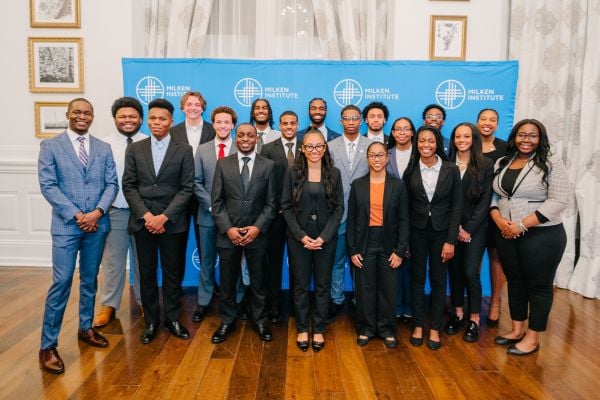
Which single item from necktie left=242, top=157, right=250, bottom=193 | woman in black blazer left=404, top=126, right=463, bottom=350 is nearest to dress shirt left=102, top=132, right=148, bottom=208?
necktie left=242, top=157, right=250, bottom=193

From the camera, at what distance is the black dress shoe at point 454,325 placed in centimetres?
350

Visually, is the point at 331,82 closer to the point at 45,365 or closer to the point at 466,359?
the point at 466,359

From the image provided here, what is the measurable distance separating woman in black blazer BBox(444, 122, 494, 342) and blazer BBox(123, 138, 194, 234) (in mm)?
2041

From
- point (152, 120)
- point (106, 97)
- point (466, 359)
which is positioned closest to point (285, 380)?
point (466, 359)

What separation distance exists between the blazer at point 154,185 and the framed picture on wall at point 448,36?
338 cm

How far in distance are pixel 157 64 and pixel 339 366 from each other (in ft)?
10.9

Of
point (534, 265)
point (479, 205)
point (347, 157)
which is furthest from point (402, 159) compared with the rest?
point (534, 265)

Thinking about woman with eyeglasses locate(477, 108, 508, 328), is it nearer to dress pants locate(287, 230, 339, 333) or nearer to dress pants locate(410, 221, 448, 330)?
dress pants locate(410, 221, 448, 330)

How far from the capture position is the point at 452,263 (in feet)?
11.4

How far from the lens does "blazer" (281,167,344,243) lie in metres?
3.18

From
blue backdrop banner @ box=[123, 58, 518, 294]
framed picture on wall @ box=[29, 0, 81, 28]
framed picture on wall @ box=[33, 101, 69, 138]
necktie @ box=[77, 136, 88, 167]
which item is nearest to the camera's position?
necktie @ box=[77, 136, 88, 167]

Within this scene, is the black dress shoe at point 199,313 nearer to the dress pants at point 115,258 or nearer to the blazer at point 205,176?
the dress pants at point 115,258

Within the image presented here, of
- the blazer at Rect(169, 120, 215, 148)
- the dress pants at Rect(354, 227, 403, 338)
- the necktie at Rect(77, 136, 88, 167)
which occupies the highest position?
the blazer at Rect(169, 120, 215, 148)

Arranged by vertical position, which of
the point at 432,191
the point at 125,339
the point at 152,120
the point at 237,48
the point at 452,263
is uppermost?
the point at 237,48
